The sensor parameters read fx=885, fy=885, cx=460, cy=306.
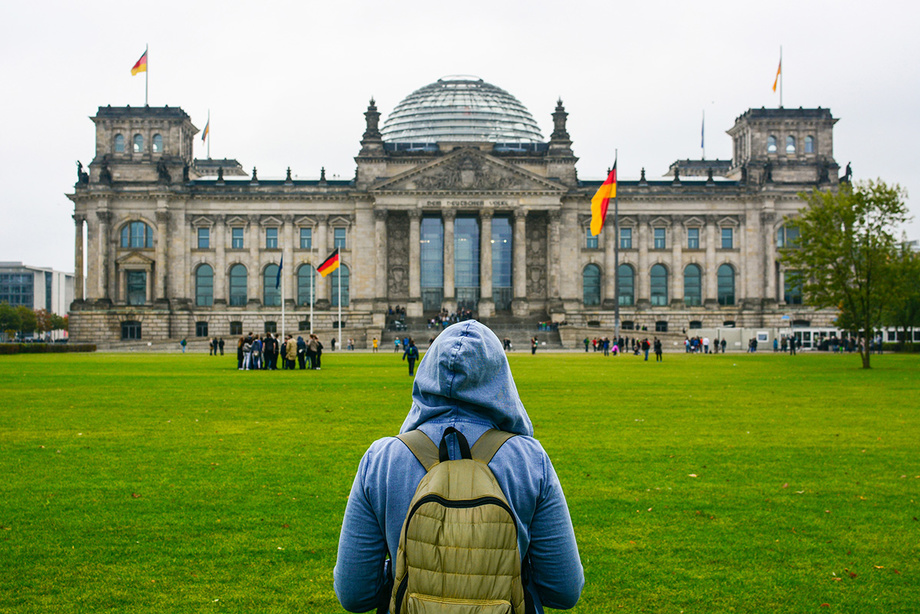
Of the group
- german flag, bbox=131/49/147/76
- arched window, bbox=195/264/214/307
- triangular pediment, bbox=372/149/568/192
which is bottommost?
arched window, bbox=195/264/214/307

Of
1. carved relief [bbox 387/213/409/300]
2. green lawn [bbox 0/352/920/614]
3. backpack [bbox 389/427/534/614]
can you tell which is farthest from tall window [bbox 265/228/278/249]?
backpack [bbox 389/427/534/614]

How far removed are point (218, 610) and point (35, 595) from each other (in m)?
1.82

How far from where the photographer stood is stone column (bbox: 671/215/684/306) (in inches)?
4018

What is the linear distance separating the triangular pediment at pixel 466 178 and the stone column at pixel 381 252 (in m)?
3.26

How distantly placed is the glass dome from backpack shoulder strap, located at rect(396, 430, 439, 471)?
111 meters

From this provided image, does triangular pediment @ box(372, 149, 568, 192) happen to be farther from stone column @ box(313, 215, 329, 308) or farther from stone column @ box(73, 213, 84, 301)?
stone column @ box(73, 213, 84, 301)

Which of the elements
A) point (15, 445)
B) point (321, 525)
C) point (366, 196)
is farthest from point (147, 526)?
point (366, 196)

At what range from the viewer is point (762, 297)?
101m

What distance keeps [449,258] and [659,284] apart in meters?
25.0

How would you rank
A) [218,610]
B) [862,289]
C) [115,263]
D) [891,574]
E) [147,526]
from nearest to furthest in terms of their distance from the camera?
[218,610] < [891,574] < [147,526] < [862,289] < [115,263]

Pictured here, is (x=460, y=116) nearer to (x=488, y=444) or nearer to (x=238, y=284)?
(x=238, y=284)

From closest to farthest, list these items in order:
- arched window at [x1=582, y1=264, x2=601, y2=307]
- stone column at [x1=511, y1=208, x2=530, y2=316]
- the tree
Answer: the tree
stone column at [x1=511, y1=208, x2=530, y2=316]
arched window at [x1=582, y1=264, x2=601, y2=307]

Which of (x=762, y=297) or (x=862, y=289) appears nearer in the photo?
(x=862, y=289)

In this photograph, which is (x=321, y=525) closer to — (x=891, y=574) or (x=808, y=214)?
(x=891, y=574)
